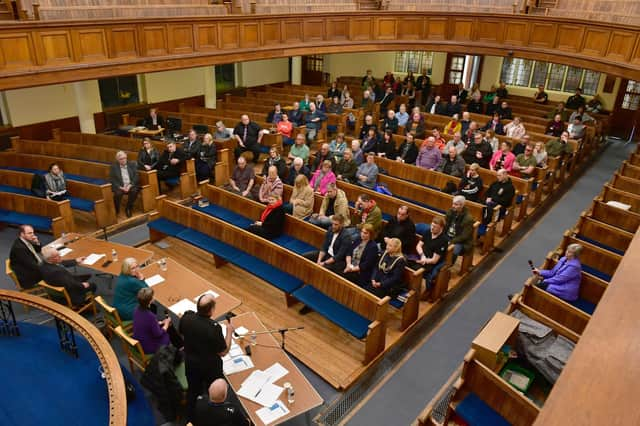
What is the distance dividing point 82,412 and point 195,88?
1235 cm

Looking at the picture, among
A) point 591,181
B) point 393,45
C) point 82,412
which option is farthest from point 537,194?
point 82,412

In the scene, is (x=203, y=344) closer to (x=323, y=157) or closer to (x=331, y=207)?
(x=331, y=207)

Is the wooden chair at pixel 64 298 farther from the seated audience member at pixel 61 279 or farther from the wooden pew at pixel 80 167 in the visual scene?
the wooden pew at pixel 80 167

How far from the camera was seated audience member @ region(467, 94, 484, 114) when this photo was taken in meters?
12.8

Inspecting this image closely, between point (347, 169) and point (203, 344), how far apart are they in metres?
5.08

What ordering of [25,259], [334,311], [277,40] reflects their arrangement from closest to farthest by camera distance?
[334,311]
[25,259]
[277,40]

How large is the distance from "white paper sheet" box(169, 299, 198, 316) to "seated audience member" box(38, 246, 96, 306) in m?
1.34

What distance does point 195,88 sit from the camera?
15.1 meters

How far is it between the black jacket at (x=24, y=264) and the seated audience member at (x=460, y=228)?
517cm

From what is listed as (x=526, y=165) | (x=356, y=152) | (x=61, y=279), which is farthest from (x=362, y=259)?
(x=526, y=165)

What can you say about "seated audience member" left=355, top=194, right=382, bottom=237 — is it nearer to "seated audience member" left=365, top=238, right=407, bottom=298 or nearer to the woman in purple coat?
"seated audience member" left=365, top=238, right=407, bottom=298

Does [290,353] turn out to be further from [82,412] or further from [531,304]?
[531,304]

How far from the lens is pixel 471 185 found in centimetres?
770

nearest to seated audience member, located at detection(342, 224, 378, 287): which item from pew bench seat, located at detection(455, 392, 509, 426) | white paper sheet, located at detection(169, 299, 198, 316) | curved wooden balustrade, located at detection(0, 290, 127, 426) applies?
white paper sheet, located at detection(169, 299, 198, 316)
